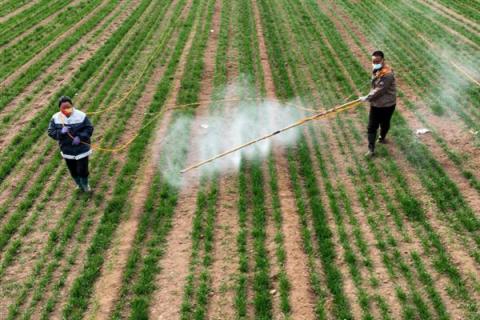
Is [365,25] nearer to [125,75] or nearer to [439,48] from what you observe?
[439,48]

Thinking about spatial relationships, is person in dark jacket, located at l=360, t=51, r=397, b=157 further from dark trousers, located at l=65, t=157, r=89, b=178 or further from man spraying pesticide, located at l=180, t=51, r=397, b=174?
dark trousers, located at l=65, t=157, r=89, b=178

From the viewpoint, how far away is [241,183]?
919cm

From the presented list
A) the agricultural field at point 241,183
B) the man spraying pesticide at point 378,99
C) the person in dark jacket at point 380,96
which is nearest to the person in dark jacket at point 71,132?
the agricultural field at point 241,183

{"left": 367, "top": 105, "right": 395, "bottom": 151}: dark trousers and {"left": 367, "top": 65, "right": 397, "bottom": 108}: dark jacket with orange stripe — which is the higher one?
{"left": 367, "top": 65, "right": 397, "bottom": 108}: dark jacket with orange stripe

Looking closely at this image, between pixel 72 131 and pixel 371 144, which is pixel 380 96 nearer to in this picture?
pixel 371 144

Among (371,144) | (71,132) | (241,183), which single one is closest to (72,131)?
(71,132)

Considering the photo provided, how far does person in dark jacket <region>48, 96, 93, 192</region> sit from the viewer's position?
8.23 m

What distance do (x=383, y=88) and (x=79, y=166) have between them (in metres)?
6.20

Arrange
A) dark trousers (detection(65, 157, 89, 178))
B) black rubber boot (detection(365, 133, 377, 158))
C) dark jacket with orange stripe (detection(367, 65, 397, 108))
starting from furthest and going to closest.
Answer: black rubber boot (detection(365, 133, 377, 158)) → dark jacket with orange stripe (detection(367, 65, 397, 108)) → dark trousers (detection(65, 157, 89, 178))

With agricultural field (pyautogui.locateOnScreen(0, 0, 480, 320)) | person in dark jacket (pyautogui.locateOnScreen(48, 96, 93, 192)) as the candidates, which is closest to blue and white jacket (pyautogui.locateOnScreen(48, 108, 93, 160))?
person in dark jacket (pyautogui.locateOnScreen(48, 96, 93, 192))

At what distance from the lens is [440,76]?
44.6 feet

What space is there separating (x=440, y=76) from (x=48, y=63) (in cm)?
1244

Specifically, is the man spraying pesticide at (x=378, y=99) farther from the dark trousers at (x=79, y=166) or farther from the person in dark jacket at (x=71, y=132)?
the person in dark jacket at (x=71, y=132)

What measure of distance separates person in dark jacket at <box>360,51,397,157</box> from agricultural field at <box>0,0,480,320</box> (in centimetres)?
66
